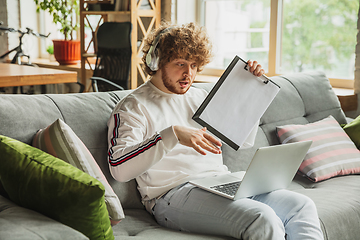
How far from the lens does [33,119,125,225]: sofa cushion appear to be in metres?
1.33

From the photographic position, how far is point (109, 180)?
5.22 ft

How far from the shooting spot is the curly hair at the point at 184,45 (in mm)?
1597

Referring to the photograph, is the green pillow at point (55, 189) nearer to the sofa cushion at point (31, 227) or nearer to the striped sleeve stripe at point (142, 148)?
the sofa cushion at point (31, 227)

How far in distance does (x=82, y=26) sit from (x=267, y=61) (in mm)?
2058

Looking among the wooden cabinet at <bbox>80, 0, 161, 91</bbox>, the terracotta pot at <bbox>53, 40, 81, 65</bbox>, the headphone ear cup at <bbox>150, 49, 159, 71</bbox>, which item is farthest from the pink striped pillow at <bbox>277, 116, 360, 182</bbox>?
the terracotta pot at <bbox>53, 40, 81, 65</bbox>

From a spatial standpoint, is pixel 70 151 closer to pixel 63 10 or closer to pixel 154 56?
pixel 154 56

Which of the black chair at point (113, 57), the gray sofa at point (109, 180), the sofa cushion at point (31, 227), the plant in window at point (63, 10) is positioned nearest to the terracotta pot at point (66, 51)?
the plant in window at point (63, 10)

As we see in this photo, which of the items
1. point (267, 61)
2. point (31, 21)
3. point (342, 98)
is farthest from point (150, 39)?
point (31, 21)

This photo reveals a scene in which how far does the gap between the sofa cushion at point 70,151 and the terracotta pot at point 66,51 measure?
3.76 meters

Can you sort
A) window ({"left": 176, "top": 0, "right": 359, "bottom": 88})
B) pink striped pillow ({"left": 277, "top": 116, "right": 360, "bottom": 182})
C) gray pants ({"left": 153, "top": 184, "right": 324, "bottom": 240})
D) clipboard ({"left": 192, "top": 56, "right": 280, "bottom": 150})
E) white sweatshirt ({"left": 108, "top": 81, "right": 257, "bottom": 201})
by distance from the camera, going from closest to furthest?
gray pants ({"left": 153, "top": 184, "right": 324, "bottom": 240}), white sweatshirt ({"left": 108, "top": 81, "right": 257, "bottom": 201}), clipboard ({"left": 192, "top": 56, "right": 280, "bottom": 150}), pink striped pillow ({"left": 277, "top": 116, "right": 360, "bottom": 182}), window ({"left": 176, "top": 0, "right": 359, "bottom": 88})

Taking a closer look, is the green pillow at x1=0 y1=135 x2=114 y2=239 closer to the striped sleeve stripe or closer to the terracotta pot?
the striped sleeve stripe

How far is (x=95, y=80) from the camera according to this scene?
350 cm

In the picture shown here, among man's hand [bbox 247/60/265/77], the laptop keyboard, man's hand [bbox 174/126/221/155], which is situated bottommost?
the laptop keyboard

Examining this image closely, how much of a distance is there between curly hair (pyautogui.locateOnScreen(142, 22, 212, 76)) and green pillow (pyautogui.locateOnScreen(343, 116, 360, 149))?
1050mm
